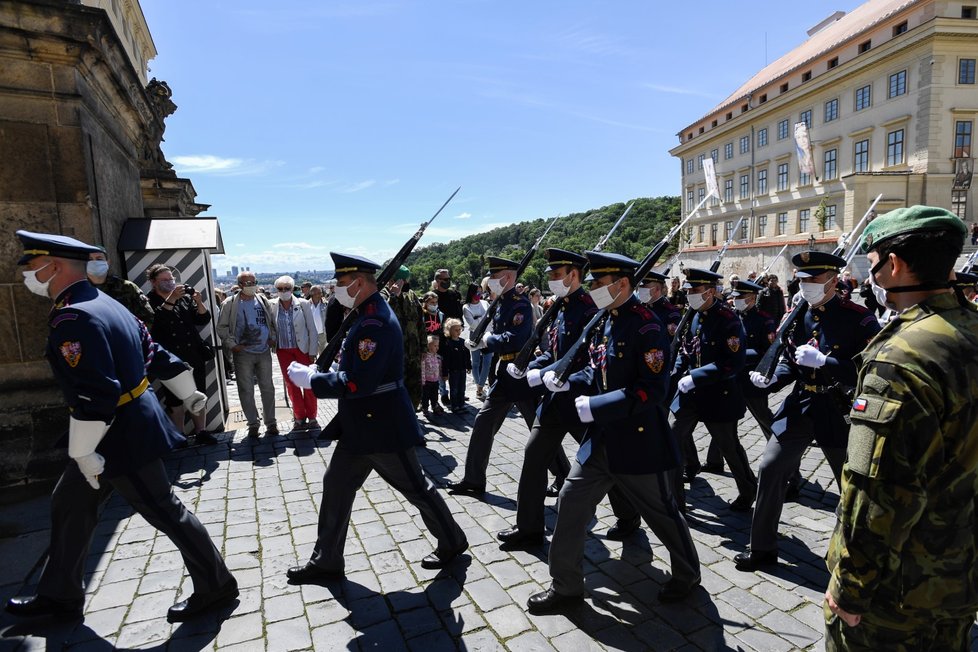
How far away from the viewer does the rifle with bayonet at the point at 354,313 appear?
3969 mm

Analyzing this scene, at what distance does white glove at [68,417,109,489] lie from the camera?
304 centimetres

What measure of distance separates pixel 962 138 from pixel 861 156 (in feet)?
19.4

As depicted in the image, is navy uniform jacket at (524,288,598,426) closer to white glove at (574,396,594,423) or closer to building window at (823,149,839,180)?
white glove at (574,396,594,423)

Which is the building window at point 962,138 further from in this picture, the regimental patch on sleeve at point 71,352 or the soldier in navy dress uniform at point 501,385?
the regimental patch on sleeve at point 71,352

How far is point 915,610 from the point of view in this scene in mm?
1844

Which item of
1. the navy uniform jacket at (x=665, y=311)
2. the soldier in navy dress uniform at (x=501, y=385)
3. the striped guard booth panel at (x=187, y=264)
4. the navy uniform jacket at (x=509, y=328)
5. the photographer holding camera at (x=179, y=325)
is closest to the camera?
the soldier in navy dress uniform at (x=501, y=385)

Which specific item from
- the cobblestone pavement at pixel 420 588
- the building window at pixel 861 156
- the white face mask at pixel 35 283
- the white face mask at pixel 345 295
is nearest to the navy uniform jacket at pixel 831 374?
the cobblestone pavement at pixel 420 588

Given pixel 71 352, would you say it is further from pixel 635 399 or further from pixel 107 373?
pixel 635 399

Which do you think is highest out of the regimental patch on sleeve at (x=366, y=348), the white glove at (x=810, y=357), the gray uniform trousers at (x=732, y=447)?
the regimental patch on sleeve at (x=366, y=348)

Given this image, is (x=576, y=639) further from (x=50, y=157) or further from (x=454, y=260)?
(x=454, y=260)

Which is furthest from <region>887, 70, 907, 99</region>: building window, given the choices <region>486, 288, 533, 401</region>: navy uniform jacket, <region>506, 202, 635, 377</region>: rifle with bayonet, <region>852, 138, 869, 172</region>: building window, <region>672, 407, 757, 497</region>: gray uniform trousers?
<region>506, 202, 635, 377</region>: rifle with bayonet

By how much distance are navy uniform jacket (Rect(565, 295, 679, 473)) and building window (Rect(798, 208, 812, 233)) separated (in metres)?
48.3

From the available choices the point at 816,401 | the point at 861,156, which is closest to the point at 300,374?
the point at 816,401

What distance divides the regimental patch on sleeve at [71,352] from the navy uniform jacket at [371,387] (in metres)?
1.26
